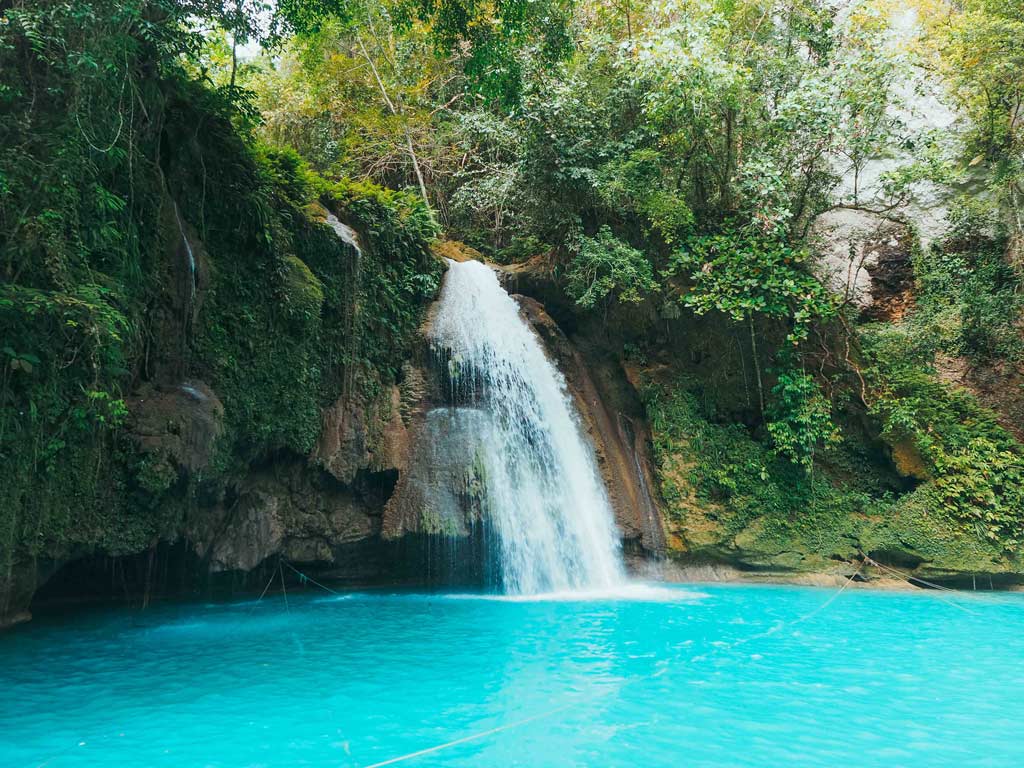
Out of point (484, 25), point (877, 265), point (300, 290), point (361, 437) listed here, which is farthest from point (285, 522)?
point (877, 265)

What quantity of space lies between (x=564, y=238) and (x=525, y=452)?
507 cm

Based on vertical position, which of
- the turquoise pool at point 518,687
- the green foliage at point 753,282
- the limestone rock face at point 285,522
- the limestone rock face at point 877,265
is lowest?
the turquoise pool at point 518,687

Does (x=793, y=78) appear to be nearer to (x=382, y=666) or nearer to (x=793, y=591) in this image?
(x=793, y=591)

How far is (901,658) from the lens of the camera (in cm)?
669

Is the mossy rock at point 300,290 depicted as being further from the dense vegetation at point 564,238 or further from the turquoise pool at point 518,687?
the turquoise pool at point 518,687

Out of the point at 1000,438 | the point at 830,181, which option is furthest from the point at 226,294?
the point at 1000,438

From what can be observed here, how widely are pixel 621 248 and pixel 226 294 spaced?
7268mm

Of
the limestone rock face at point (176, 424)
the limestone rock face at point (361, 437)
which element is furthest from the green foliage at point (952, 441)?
the limestone rock face at point (176, 424)

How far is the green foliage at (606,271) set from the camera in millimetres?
12578

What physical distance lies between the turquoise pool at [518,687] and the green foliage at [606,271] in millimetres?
6115

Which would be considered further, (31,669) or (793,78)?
(793,78)

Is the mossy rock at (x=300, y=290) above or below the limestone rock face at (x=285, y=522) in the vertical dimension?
above

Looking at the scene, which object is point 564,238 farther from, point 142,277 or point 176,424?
point 176,424

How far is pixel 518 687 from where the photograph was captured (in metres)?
5.68
